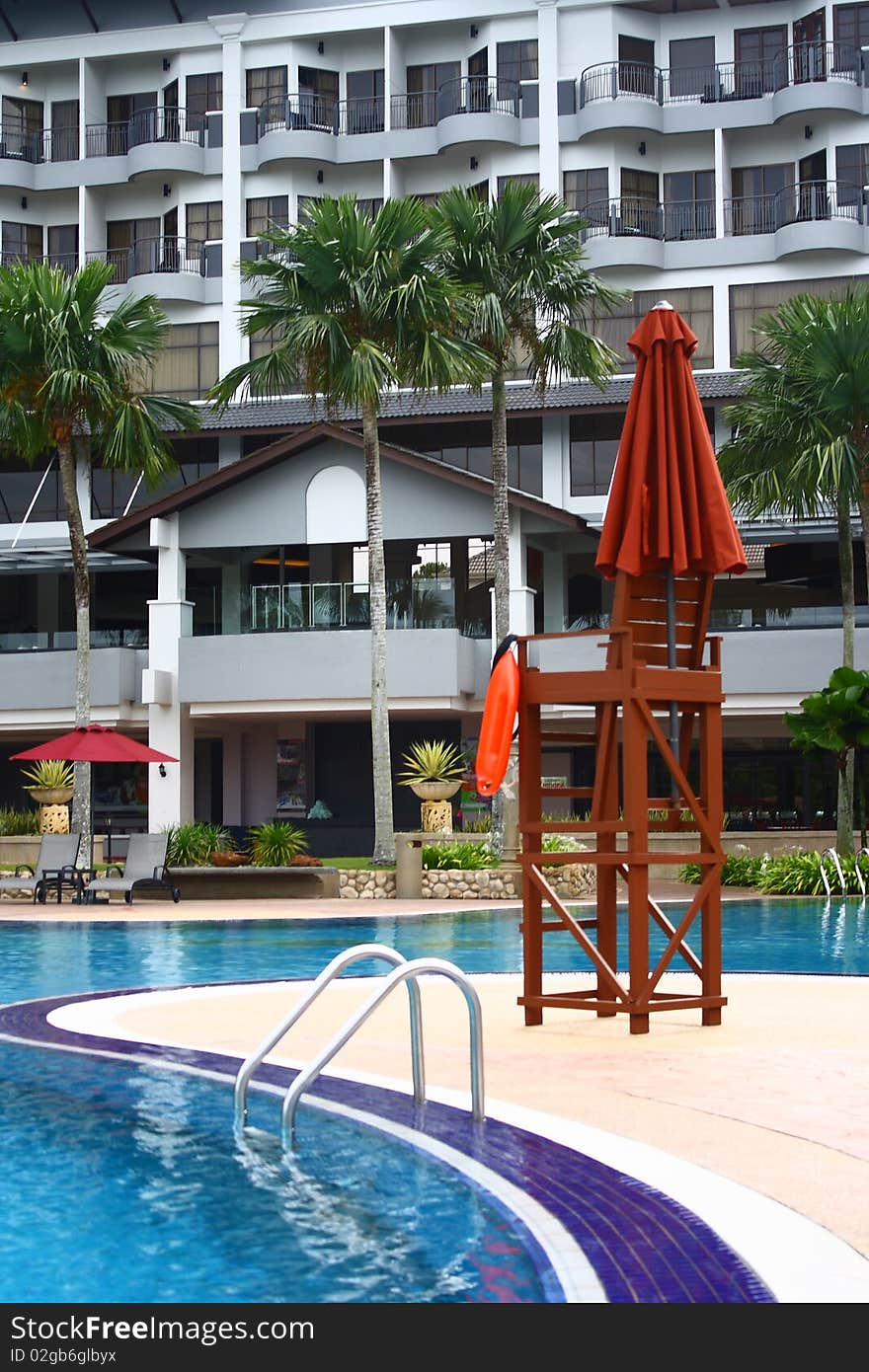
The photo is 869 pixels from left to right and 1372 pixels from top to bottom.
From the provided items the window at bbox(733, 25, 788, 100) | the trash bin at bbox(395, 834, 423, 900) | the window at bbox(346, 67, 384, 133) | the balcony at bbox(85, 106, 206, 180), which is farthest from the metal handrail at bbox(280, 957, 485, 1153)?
the balcony at bbox(85, 106, 206, 180)

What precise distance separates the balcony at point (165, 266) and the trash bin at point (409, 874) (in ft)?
84.2

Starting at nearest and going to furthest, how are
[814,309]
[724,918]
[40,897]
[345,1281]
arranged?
[345,1281], [724,918], [40,897], [814,309]

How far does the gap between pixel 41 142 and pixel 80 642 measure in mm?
26746

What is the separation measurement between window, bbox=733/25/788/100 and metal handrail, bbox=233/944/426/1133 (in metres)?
43.4

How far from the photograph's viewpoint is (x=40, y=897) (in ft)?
88.7

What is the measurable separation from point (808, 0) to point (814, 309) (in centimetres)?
2115

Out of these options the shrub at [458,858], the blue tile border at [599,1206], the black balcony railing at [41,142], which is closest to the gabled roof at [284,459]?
the shrub at [458,858]

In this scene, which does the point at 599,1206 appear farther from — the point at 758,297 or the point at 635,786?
the point at 758,297

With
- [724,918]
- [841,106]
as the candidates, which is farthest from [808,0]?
[724,918]

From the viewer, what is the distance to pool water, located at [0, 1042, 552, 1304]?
5.87m

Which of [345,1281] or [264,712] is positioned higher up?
[264,712]

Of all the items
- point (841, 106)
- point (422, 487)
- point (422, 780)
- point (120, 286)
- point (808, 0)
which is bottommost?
point (422, 780)

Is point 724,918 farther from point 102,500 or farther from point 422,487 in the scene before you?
point 102,500

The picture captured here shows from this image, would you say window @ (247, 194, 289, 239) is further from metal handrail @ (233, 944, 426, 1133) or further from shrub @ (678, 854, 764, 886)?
metal handrail @ (233, 944, 426, 1133)
